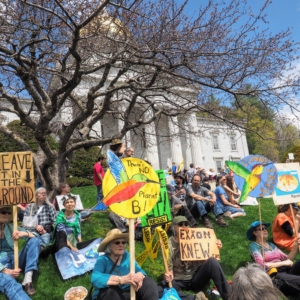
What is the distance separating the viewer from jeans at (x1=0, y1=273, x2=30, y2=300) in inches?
151

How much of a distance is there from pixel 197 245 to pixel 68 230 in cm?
234

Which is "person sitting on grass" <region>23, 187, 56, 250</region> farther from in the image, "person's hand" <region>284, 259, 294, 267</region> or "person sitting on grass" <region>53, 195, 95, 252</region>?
"person's hand" <region>284, 259, 294, 267</region>

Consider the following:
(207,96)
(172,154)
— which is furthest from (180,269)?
(172,154)

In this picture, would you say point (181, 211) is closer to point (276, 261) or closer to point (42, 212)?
point (276, 261)

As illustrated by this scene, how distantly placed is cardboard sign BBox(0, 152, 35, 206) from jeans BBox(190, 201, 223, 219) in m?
4.55

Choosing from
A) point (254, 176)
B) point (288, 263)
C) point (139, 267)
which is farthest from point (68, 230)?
point (288, 263)

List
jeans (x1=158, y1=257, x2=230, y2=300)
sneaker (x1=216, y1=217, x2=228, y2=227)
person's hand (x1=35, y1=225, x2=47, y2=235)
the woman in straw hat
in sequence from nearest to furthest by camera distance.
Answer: the woman in straw hat < jeans (x1=158, y1=257, x2=230, y2=300) < person's hand (x1=35, y1=225, x2=47, y2=235) < sneaker (x1=216, y1=217, x2=228, y2=227)

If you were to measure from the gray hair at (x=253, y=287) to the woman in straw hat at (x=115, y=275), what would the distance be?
1.52m

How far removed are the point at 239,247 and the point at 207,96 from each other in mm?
5360

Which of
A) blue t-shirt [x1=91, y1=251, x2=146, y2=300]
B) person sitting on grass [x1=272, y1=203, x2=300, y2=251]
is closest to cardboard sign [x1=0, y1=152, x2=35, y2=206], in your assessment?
blue t-shirt [x1=91, y1=251, x2=146, y2=300]

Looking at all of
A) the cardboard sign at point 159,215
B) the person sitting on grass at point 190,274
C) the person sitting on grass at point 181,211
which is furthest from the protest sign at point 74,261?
the person sitting on grass at point 181,211

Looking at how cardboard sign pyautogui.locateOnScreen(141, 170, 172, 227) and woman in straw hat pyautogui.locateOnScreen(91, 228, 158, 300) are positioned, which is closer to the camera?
woman in straw hat pyautogui.locateOnScreen(91, 228, 158, 300)

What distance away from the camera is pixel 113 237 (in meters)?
3.62

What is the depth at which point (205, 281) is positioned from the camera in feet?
14.6
